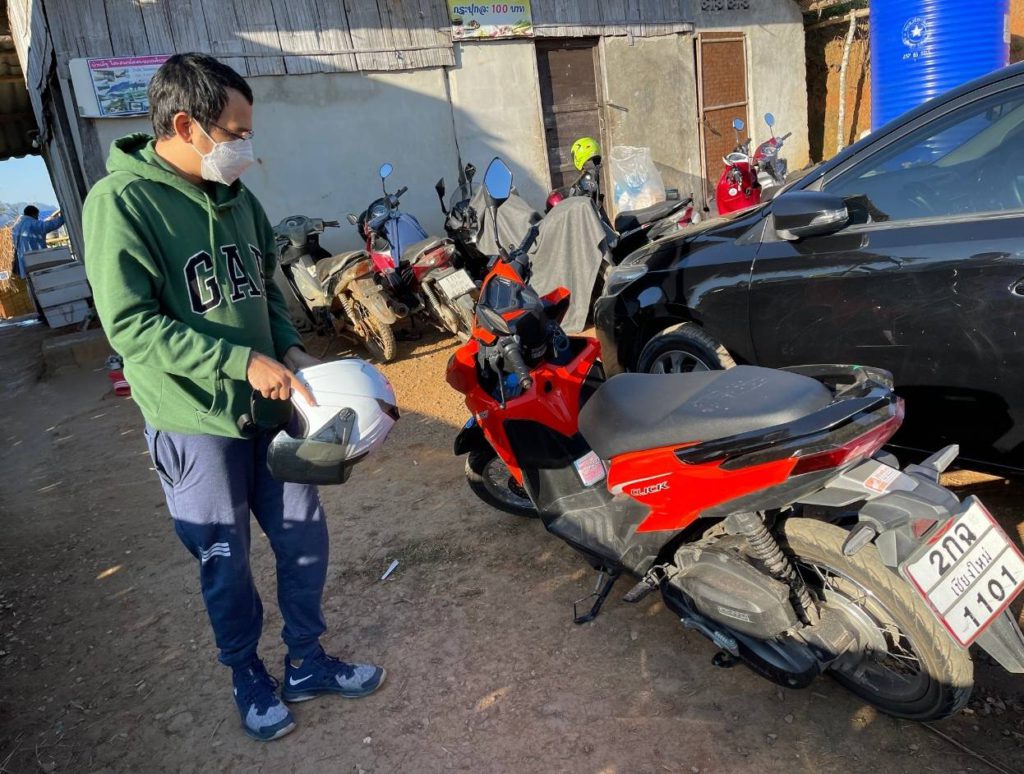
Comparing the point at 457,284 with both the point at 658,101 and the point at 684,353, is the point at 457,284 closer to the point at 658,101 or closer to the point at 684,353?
the point at 684,353

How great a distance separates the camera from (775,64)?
1112 cm

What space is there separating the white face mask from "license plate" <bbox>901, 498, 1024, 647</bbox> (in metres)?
1.96

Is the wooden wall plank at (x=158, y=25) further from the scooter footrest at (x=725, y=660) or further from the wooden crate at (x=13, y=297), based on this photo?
the wooden crate at (x=13, y=297)

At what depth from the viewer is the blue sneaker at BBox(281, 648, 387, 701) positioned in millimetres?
2359

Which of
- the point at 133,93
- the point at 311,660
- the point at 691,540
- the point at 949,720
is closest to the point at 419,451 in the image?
the point at 311,660

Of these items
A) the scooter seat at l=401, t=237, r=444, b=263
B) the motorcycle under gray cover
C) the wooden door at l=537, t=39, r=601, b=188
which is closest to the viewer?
the motorcycle under gray cover

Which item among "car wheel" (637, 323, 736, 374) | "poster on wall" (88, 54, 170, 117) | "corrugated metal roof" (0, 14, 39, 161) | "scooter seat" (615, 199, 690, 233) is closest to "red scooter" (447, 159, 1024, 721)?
"car wheel" (637, 323, 736, 374)

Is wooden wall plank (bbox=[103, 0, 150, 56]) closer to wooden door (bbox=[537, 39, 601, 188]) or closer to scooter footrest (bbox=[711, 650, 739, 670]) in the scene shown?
wooden door (bbox=[537, 39, 601, 188])

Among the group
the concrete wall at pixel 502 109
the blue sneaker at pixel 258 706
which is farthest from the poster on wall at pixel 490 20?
the blue sneaker at pixel 258 706

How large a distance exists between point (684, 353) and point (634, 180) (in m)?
5.02

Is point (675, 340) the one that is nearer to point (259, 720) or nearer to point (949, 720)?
point (949, 720)

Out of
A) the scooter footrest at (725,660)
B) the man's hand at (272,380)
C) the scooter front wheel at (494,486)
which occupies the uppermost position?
the man's hand at (272,380)

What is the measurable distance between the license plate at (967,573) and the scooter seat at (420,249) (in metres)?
4.89

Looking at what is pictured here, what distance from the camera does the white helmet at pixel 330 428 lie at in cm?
184
